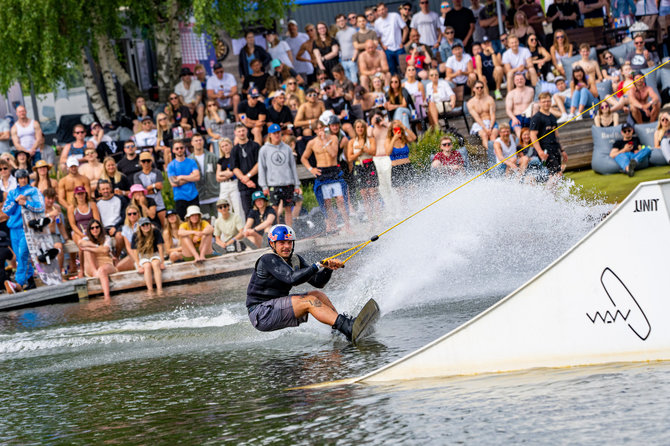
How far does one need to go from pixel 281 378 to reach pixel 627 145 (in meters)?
11.5

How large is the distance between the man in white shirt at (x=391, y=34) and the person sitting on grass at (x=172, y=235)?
6665mm

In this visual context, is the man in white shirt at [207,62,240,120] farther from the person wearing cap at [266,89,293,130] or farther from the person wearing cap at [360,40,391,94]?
the person wearing cap at [360,40,391,94]

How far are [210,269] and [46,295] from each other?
9.19 feet

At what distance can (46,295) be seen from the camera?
16.3 m

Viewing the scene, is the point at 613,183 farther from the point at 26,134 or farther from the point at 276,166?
the point at 26,134

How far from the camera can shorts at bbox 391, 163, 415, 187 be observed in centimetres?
1678

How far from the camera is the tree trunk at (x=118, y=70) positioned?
75.5ft

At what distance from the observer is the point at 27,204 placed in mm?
16406

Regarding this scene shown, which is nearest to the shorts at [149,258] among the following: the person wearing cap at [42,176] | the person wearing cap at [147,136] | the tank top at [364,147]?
the person wearing cap at [42,176]

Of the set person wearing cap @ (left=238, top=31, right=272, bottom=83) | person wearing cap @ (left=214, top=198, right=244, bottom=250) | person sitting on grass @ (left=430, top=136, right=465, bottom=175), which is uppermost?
person wearing cap @ (left=238, top=31, right=272, bottom=83)

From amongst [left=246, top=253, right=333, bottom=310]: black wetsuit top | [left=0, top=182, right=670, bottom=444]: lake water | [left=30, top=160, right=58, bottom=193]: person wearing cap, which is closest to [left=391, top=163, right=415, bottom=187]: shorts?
[left=0, top=182, right=670, bottom=444]: lake water

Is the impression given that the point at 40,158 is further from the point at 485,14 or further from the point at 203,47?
the point at 485,14

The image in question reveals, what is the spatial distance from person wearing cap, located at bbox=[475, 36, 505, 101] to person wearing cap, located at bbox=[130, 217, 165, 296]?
8.00 metres

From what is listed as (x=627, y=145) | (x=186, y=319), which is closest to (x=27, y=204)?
(x=186, y=319)
